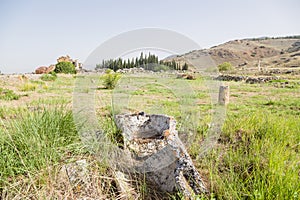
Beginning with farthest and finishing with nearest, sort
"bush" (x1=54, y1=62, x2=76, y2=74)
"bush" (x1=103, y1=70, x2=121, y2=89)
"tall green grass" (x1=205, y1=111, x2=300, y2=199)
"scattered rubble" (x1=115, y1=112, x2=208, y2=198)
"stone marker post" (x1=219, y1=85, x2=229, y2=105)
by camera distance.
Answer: "bush" (x1=54, y1=62, x2=76, y2=74) < "bush" (x1=103, y1=70, x2=121, y2=89) < "stone marker post" (x1=219, y1=85, x2=229, y2=105) < "scattered rubble" (x1=115, y1=112, x2=208, y2=198) < "tall green grass" (x1=205, y1=111, x2=300, y2=199)

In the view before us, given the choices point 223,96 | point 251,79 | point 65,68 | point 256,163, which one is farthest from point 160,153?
point 65,68

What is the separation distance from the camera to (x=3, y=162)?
6.76 feet

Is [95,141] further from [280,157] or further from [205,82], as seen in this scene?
[205,82]

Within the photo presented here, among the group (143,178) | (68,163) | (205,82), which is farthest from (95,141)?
(205,82)

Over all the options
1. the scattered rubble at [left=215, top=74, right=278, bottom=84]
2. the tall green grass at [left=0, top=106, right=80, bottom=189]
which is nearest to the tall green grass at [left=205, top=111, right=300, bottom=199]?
the tall green grass at [left=0, top=106, right=80, bottom=189]

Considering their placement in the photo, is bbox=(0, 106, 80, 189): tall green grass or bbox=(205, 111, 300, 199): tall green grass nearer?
bbox=(205, 111, 300, 199): tall green grass

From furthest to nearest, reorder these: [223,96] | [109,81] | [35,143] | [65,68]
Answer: [65,68], [109,81], [223,96], [35,143]

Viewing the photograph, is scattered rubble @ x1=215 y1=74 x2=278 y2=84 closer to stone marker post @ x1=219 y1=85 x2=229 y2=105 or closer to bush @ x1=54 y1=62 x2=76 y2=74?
stone marker post @ x1=219 y1=85 x2=229 y2=105

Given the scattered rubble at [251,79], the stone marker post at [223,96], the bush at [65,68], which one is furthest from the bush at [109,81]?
the bush at [65,68]

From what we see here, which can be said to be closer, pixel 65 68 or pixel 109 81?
pixel 109 81

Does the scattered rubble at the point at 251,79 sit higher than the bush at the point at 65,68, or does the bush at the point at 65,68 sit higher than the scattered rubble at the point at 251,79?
the bush at the point at 65,68

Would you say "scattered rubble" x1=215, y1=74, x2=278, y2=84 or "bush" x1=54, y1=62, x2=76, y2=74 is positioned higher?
"bush" x1=54, y1=62, x2=76, y2=74

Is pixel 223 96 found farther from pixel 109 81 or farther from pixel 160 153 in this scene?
pixel 109 81

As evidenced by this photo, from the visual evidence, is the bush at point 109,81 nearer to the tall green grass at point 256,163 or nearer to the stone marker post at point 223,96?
the stone marker post at point 223,96
